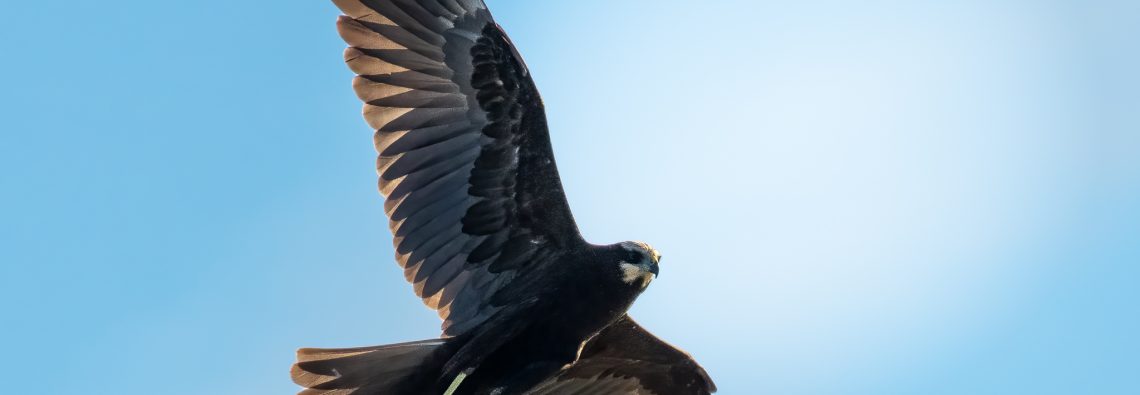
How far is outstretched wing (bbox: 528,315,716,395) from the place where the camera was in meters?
12.7

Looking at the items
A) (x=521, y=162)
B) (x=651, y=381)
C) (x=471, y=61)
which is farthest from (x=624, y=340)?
(x=471, y=61)

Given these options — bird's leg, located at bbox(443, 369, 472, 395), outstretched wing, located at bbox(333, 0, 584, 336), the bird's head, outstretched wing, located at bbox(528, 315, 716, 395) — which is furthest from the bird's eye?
bird's leg, located at bbox(443, 369, 472, 395)

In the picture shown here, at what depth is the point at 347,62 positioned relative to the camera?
11.5 meters

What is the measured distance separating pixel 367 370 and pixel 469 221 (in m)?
1.48

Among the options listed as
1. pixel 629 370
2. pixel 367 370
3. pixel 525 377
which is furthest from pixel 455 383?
pixel 629 370

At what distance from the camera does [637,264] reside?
11250 mm

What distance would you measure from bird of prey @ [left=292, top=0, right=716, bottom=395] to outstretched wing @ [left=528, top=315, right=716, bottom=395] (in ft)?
4.19

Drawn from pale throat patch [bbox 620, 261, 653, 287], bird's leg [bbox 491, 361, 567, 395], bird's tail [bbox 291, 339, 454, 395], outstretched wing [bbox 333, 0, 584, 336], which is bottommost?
bird's leg [bbox 491, 361, 567, 395]

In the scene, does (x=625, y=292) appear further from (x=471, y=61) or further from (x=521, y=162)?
(x=471, y=61)

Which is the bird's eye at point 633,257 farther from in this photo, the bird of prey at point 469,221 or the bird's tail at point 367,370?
the bird's tail at point 367,370

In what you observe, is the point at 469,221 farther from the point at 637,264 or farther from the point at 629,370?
the point at 629,370

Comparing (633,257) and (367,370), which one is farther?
(633,257)

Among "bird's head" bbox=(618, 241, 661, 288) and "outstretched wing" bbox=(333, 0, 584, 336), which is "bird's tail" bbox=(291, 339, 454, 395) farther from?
"bird's head" bbox=(618, 241, 661, 288)

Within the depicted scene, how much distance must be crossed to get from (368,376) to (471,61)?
2.65m
